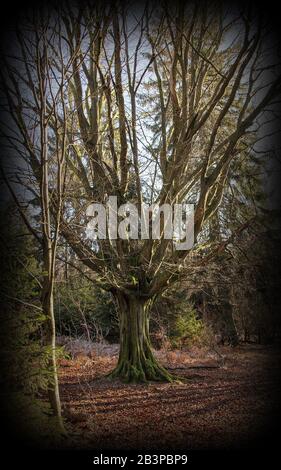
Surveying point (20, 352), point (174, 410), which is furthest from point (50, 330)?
point (174, 410)

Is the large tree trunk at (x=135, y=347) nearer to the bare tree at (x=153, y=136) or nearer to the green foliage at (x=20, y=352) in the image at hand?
the bare tree at (x=153, y=136)

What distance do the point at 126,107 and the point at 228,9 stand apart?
244 cm

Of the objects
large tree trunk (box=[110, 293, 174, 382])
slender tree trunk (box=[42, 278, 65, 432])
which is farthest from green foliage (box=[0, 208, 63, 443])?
large tree trunk (box=[110, 293, 174, 382])

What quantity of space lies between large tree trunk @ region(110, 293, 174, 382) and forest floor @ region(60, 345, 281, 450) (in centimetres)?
32

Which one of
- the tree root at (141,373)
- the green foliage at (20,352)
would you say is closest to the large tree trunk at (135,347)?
the tree root at (141,373)

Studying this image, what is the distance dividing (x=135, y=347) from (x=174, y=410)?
2048 millimetres

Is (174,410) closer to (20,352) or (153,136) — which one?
(20,352)

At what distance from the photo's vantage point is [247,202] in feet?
29.6

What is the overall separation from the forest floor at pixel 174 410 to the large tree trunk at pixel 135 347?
1.05ft

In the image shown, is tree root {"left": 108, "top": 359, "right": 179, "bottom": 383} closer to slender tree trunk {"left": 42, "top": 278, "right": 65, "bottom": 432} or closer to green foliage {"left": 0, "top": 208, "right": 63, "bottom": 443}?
slender tree trunk {"left": 42, "top": 278, "right": 65, "bottom": 432}

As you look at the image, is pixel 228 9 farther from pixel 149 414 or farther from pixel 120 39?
pixel 149 414

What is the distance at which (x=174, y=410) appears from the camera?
5418mm

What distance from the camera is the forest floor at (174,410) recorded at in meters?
4.28

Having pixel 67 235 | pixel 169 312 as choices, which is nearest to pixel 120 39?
pixel 67 235
